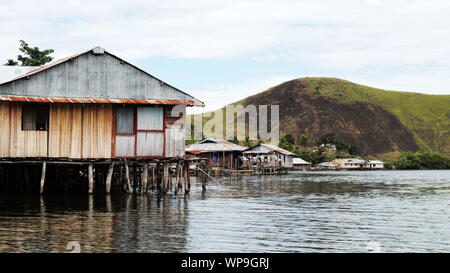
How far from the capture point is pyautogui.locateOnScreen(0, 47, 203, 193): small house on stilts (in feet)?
92.0

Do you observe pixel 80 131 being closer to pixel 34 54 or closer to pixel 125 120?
pixel 125 120

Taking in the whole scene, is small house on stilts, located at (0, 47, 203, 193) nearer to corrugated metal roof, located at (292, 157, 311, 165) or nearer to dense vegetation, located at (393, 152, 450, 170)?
corrugated metal roof, located at (292, 157, 311, 165)

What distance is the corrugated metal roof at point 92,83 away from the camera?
28.1 m

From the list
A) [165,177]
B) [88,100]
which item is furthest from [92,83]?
[165,177]

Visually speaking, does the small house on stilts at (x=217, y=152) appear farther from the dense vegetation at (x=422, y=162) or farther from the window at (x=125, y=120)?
the dense vegetation at (x=422, y=162)

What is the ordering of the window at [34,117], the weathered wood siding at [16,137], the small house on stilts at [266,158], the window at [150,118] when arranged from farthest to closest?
the small house on stilts at [266,158] → the window at [150,118] → the window at [34,117] → the weathered wood siding at [16,137]

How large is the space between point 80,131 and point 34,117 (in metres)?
2.37

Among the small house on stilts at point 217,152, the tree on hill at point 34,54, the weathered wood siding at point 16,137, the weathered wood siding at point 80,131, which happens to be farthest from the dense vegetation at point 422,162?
the weathered wood siding at point 16,137

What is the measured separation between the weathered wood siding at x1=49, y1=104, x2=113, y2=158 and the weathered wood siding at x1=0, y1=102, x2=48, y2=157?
53 cm

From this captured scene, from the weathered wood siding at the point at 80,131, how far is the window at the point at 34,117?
18.3 inches

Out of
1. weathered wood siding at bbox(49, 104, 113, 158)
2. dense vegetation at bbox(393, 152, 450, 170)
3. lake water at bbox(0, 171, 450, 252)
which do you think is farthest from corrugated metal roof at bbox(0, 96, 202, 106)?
dense vegetation at bbox(393, 152, 450, 170)

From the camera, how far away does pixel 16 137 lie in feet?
91.8
